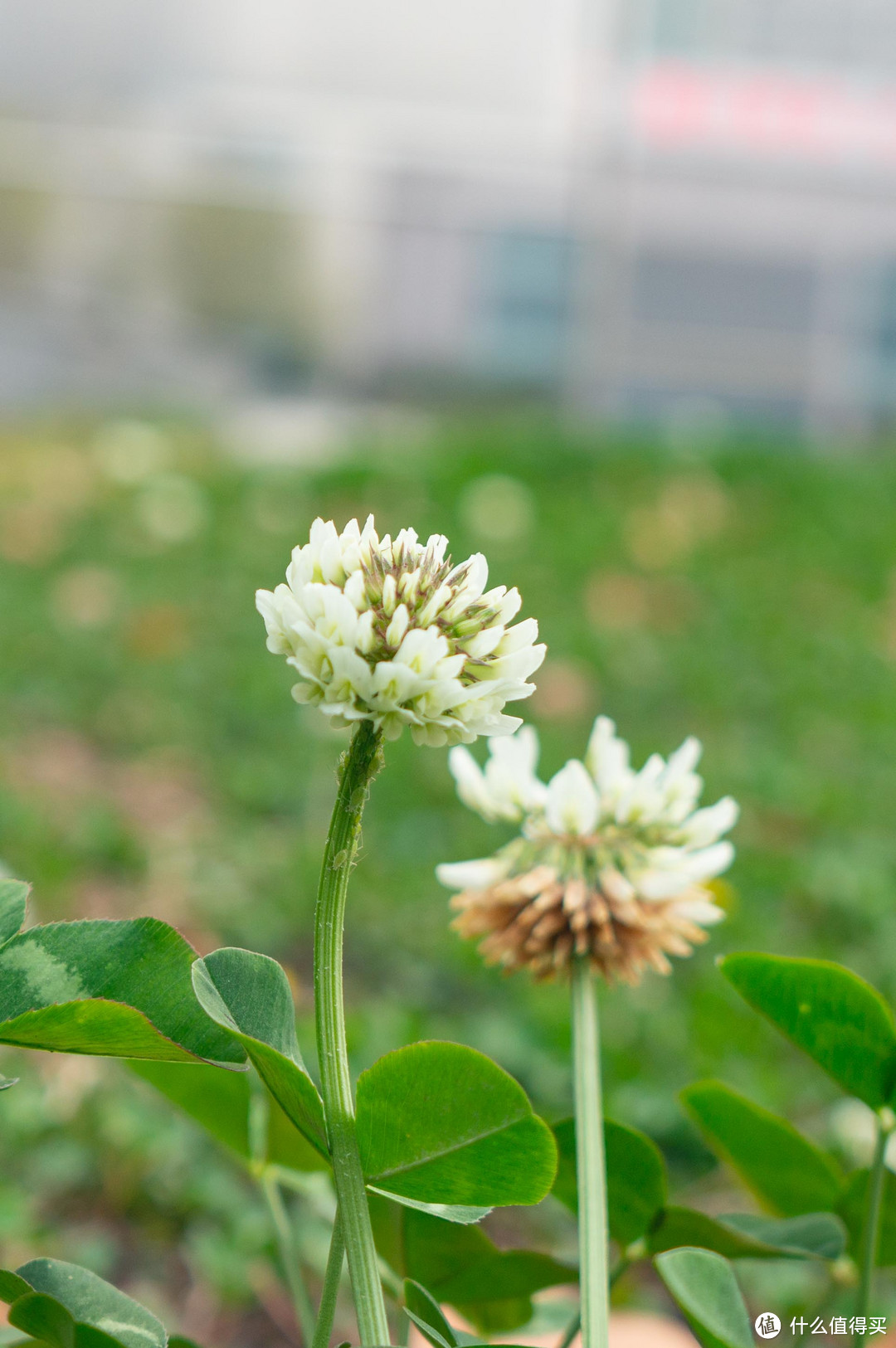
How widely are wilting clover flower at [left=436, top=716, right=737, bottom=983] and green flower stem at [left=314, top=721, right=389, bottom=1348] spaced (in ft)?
0.32

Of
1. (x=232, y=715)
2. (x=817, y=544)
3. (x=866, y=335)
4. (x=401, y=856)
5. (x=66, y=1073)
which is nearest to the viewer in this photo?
(x=66, y=1073)

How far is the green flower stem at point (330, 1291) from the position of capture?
260mm

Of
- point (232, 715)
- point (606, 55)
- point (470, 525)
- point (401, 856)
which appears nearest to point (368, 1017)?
point (401, 856)

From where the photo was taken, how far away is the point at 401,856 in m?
1.41

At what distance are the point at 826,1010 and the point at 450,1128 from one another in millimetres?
118

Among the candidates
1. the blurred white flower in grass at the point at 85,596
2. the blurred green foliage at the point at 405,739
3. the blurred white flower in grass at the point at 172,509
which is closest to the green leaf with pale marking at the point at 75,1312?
the blurred green foliage at the point at 405,739

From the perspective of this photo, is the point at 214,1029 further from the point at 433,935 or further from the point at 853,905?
the point at 853,905

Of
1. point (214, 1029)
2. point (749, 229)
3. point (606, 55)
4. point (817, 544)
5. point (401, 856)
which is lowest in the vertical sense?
point (401, 856)

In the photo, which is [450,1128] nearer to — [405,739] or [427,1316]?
[427,1316]

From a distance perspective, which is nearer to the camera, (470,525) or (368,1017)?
(368,1017)

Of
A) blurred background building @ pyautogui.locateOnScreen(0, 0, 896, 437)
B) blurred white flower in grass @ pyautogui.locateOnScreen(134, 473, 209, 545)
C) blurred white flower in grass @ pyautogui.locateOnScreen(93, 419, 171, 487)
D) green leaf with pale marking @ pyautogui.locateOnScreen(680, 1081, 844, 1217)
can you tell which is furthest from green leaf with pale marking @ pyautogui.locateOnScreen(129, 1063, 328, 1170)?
blurred background building @ pyautogui.locateOnScreen(0, 0, 896, 437)

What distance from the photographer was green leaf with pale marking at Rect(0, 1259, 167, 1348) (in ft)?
0.84

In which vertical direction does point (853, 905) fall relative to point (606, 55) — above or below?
below

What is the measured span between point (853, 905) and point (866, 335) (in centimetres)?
618
